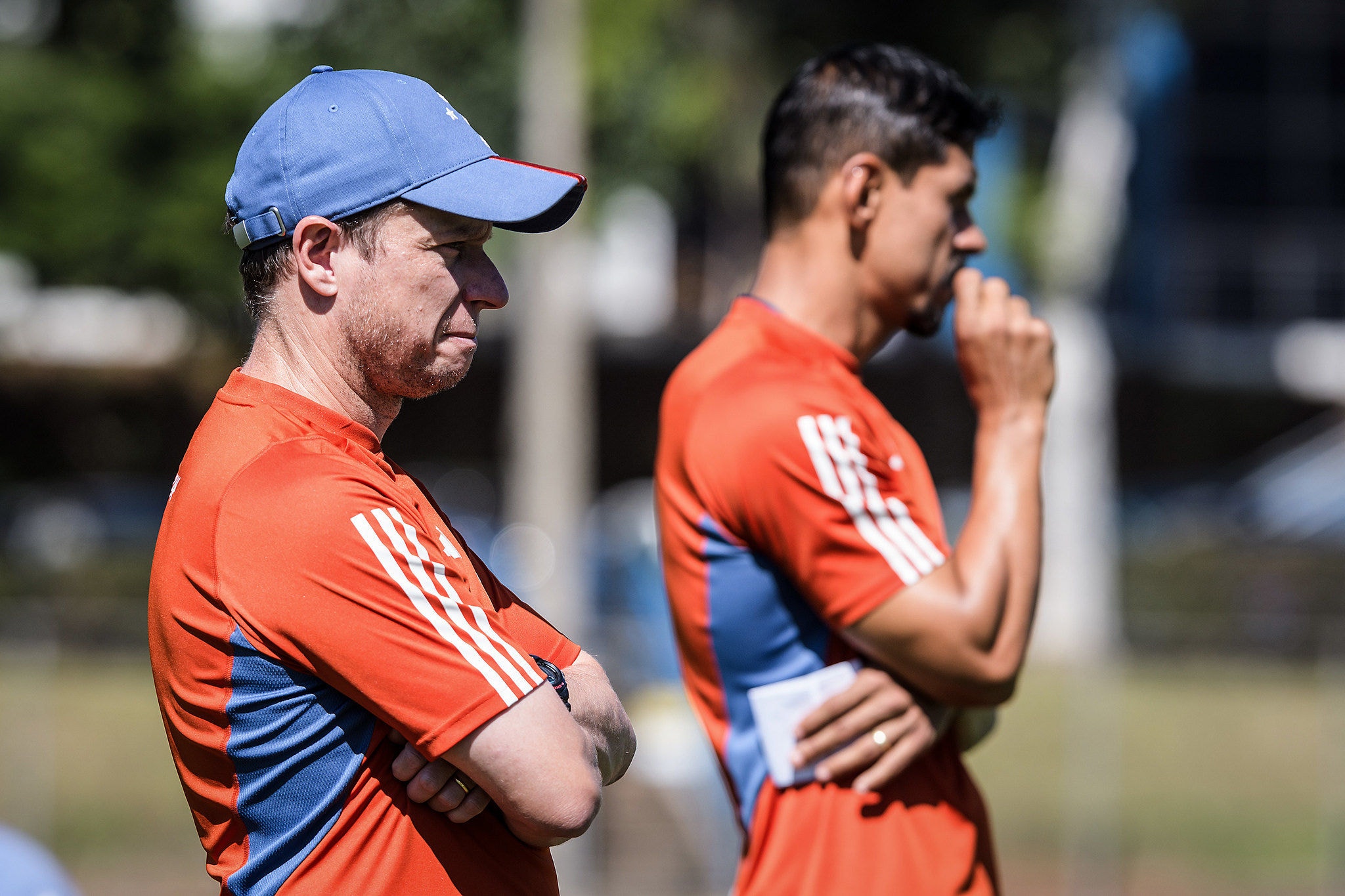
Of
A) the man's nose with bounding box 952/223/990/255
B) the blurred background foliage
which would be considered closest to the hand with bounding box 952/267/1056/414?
the man's nose with bounding box 952/223/990/255

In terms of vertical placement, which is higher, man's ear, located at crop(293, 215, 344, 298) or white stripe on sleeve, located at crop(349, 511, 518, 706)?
man's ear, located at crop(293, 215, 344, 298)

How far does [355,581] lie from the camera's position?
189 centimetres

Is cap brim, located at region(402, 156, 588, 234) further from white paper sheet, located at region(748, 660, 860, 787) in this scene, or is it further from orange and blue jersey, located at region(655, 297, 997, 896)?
white paper sheet, located at region(748, 660, 860, 787)

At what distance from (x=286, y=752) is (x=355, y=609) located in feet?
0.74

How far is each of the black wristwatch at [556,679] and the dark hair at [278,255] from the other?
613mm

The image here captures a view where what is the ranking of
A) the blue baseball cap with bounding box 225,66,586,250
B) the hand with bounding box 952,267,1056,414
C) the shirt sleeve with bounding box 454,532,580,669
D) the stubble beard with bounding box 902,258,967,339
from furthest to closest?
the stubble beard with bounding box 902,258,967,339, the hand with bounding box 952,267,1056,414, the shirt sleeve with bounding box 454,532,580,669, the blue baseball cap with bounding box 225,66,586,250

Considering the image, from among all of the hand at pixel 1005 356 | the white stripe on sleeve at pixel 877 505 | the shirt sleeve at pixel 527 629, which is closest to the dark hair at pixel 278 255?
the shirt sleeve at pixel 527 629

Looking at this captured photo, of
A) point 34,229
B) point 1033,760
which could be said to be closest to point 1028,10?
point 1033,760

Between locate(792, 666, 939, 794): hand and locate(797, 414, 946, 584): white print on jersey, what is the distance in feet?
0.71

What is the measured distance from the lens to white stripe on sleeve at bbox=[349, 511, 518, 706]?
191 centimetres

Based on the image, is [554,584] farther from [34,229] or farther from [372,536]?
[34,229]

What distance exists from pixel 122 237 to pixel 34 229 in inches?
39.6

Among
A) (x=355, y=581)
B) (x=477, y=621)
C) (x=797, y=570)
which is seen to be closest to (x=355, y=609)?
(x=355, y=581)

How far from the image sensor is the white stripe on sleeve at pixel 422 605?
6.26ft
